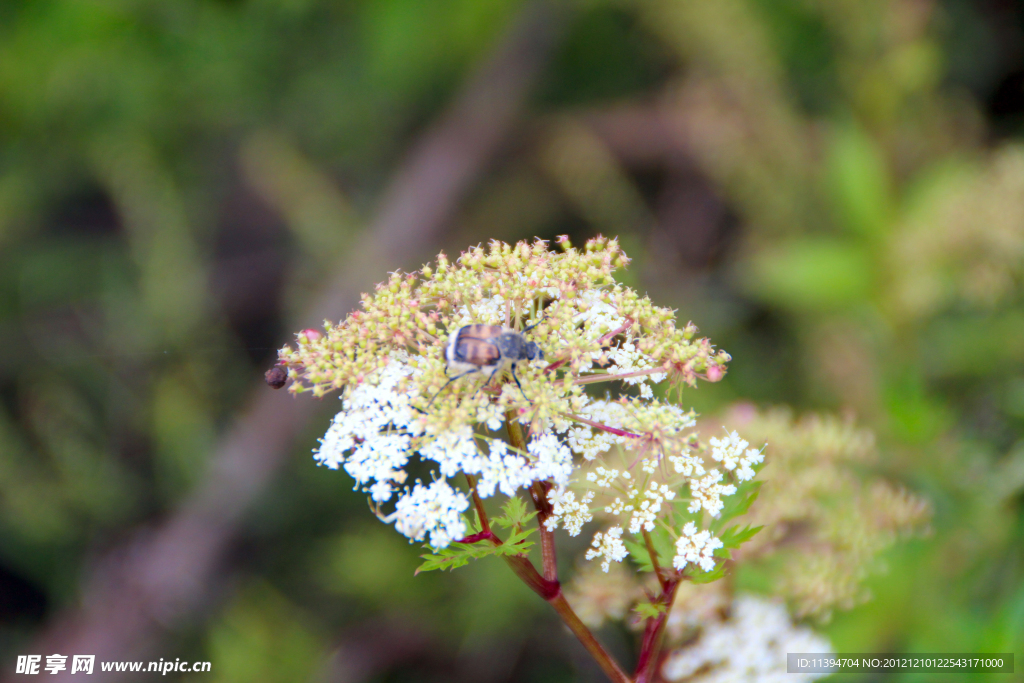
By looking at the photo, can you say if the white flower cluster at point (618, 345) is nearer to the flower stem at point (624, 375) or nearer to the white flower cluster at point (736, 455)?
the flower stem at point (624, 375)

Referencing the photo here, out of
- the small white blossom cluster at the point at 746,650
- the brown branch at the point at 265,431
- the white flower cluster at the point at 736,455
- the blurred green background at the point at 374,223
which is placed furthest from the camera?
the brown branch at the point at 265,431

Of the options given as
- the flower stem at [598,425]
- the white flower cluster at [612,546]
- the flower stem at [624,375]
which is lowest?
the white flower cluster at [612,546]

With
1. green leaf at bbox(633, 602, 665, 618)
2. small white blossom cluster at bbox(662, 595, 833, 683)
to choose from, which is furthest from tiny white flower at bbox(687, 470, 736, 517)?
small white blossom cluster at bbox(662, 595, 833, 683)

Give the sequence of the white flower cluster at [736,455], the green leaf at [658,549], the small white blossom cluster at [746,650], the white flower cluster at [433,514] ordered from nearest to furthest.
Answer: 1. the white flower cluster at [433,514]
2. the white flower cluster at [736,455]
3. the green leaf at [658,549]
4. the small white blossom cluster at [746,650]

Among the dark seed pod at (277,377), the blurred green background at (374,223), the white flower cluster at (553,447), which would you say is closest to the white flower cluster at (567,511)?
the white flower cluster at (553,447)

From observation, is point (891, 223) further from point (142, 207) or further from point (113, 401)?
point (113, 401)

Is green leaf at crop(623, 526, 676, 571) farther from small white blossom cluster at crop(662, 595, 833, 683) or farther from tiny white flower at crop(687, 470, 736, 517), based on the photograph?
small white blossom cluster at crop(662, 595, 833, 683)
